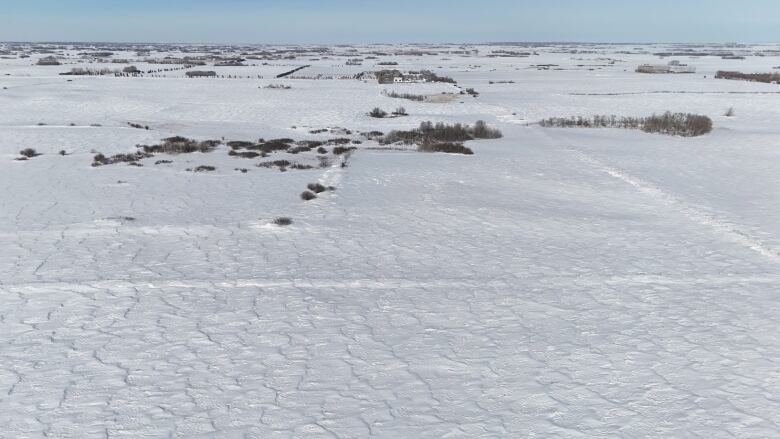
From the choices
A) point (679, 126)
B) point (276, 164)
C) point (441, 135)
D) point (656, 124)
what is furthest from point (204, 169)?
point (679, 126)

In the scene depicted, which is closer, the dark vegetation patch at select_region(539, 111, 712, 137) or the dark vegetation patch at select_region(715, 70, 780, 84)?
the dark vegetation patch at select_region(539, 111, 712, 137)

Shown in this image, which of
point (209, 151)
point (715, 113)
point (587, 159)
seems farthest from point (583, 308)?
point (715, 113)

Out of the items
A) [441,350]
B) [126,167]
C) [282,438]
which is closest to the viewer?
[282,438]

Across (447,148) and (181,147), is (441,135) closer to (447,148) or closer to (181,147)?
(447,148)

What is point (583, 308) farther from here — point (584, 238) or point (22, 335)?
point (22, 335)

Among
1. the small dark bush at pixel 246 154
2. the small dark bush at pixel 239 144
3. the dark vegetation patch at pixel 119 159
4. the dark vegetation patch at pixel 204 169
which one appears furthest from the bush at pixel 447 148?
the dark vegetation patch at pixel 119 159

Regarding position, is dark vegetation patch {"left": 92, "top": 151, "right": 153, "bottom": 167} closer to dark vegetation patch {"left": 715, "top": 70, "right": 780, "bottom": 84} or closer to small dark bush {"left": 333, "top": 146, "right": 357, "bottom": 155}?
small dark bush {"left": 333, "top": 146, "right": 357, "bottom": 155}

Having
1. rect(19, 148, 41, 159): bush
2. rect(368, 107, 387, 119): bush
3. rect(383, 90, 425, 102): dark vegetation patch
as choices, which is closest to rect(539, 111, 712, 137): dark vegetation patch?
rect(368, 107, 387, 119): bush
